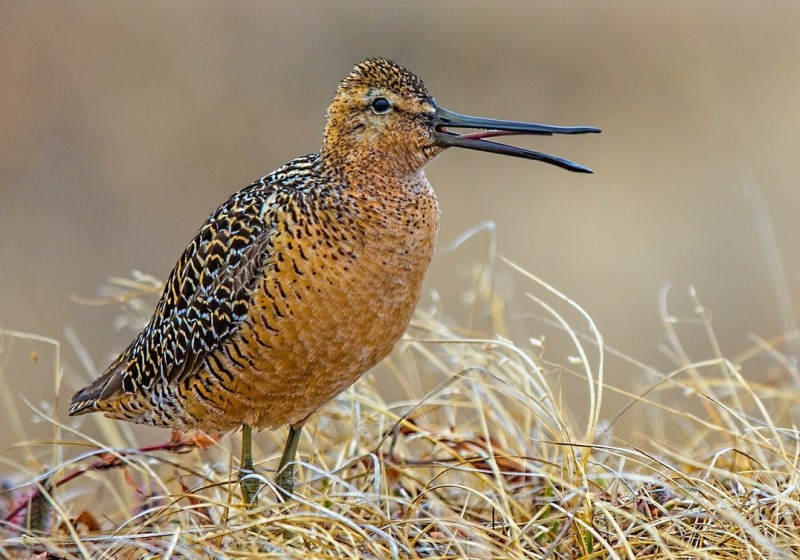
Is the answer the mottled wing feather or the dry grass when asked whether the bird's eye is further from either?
the dry grass

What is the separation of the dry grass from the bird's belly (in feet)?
0.70

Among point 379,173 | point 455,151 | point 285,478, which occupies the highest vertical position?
point 379,173

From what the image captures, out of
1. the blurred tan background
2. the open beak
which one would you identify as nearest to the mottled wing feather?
the open beak

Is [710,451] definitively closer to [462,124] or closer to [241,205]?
[462,124]

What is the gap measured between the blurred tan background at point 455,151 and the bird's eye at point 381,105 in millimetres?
4900

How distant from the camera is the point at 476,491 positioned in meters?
2.70

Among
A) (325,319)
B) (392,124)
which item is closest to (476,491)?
(325,319)

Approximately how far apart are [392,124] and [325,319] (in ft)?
1.99

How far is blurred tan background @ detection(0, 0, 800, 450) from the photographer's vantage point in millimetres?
8508

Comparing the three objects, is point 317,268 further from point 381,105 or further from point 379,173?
point 381,105

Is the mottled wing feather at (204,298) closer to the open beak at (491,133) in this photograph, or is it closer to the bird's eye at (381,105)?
the bird's eye at (381,105)

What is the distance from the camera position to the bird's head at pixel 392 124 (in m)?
3.26


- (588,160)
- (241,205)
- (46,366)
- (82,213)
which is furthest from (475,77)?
(241,205)

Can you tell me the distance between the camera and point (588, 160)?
9.41 meters
